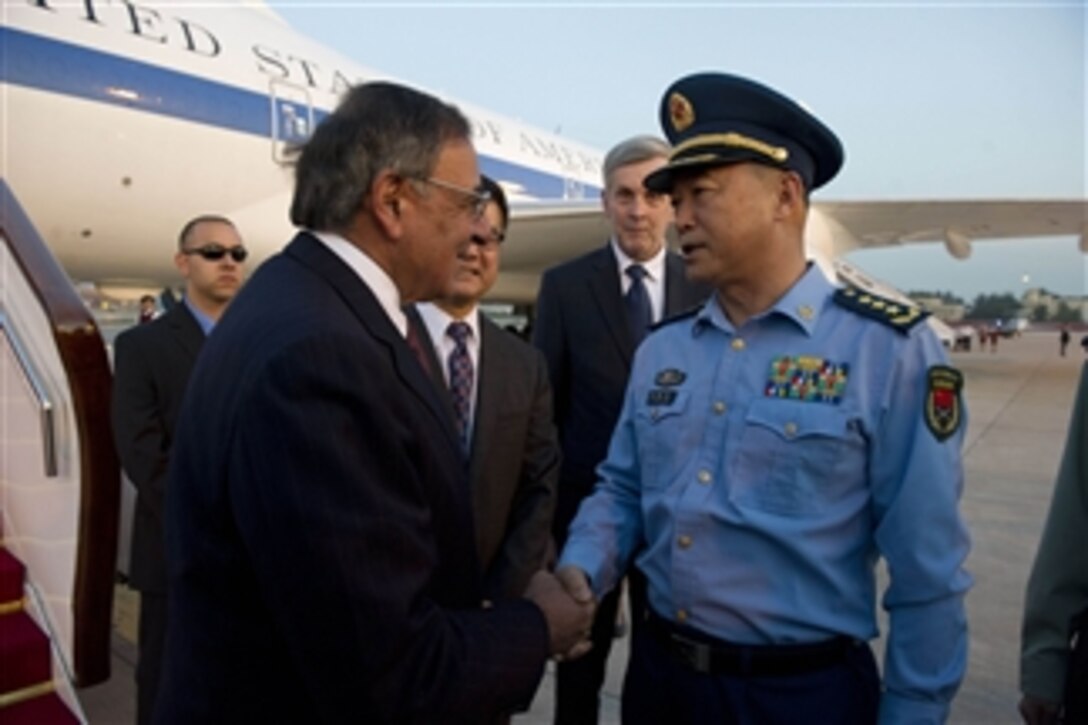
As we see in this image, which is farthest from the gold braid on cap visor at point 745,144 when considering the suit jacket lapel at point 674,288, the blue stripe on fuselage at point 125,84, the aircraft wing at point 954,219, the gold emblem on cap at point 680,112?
the aircraft wing at point 954,219

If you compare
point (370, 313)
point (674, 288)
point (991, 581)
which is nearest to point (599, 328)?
point (674, 288)

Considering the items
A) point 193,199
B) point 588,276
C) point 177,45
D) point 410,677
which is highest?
point 177,45

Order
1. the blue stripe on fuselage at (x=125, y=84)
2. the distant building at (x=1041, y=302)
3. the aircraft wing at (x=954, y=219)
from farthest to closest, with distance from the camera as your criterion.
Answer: the distant building at (x=1041, y=302) → the aircraft wing at (x=954, y=219) → the blue stripe on fuselage at (x=125, y=84)

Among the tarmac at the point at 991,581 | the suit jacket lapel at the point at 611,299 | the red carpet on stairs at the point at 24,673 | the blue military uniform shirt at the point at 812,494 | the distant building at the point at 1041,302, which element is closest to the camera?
the blue military uniform shirt at the point at 812,494

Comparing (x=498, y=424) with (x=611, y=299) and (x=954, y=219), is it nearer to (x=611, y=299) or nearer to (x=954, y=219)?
(x=611, y=299)

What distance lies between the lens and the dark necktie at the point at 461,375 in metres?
2.08

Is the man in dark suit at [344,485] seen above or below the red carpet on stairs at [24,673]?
above

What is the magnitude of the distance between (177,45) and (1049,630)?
7.08 m

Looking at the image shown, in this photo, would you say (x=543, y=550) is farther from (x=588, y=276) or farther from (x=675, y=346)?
(x=588, y=276)

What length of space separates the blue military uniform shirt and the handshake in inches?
3.5

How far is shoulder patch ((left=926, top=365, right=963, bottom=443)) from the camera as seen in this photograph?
49.9 inches

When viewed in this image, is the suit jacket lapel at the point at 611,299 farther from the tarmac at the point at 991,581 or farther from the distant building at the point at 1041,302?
the distant building at the point at 1041,302

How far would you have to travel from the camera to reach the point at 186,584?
1.06 metres

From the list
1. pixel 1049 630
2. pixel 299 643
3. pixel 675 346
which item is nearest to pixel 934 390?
pixel 675 346
